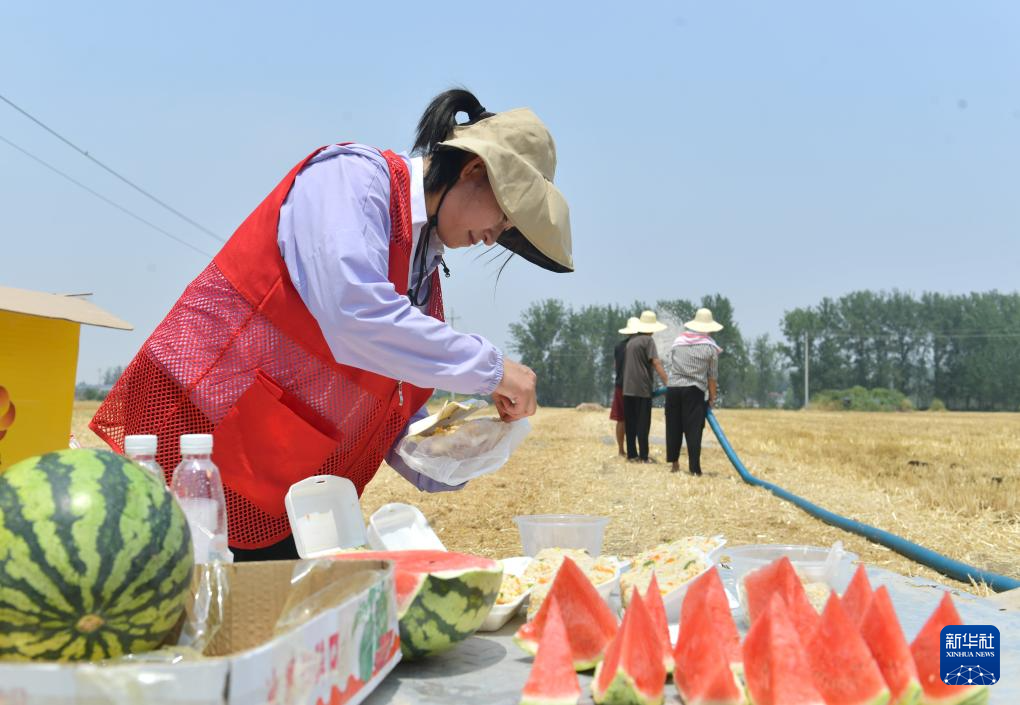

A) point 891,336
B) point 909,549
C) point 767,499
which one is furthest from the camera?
point 891,336

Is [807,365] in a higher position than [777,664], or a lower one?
higher

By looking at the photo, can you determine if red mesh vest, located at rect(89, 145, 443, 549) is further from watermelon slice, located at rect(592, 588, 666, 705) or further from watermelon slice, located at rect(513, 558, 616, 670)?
watermelon slice, located at rect(592, 588, 666, 705)

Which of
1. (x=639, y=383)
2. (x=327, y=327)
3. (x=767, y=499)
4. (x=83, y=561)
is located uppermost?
(x=639, y=383)

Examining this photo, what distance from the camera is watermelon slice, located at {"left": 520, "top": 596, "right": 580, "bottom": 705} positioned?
4.61 feet

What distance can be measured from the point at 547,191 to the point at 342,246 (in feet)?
2.10

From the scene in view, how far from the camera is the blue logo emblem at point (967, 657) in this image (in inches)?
59.1

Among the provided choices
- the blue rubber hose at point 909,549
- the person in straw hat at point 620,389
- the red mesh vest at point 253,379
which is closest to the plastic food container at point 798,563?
the red mesh vest at point 253,379

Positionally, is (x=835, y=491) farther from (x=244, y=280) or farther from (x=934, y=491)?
(x=244, y=280)

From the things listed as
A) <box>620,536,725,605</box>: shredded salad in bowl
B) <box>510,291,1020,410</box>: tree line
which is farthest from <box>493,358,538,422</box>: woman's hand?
<box>510,291,1020,410</box>: tree line

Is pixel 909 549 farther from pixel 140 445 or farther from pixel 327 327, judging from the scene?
pixel 140 445

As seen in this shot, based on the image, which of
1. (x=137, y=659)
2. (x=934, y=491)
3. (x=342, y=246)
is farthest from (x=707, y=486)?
(x=137, y=659)

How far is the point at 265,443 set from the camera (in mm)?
2191

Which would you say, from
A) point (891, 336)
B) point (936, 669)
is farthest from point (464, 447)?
point (891, 336)

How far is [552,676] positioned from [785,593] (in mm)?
549
